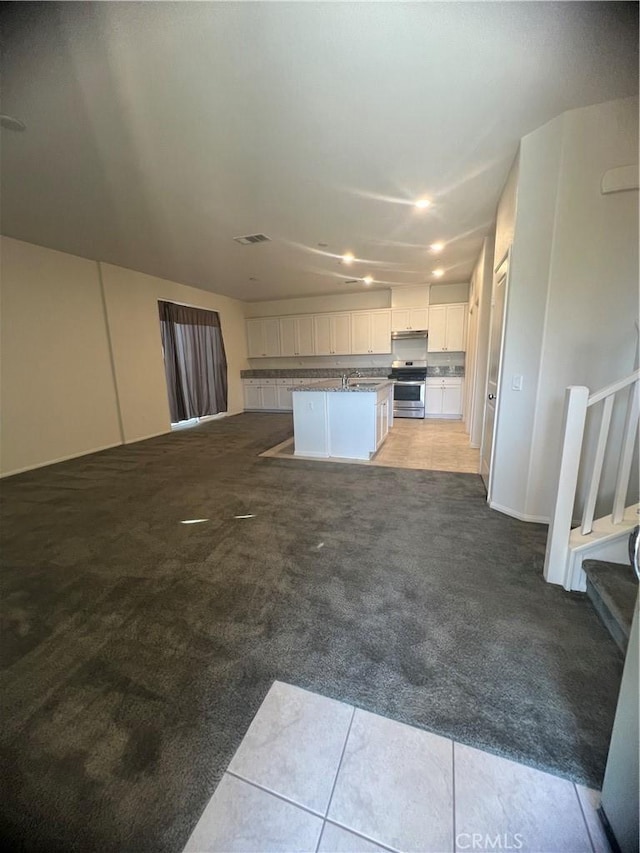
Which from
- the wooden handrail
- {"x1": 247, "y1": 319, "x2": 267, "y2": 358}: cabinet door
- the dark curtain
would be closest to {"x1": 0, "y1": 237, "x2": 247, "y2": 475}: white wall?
the dark curtain

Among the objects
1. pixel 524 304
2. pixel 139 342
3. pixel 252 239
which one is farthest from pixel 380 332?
pixel 524 304

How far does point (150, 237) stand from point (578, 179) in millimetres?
4147

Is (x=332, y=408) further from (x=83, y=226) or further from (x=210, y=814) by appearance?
(x=210, y=814)

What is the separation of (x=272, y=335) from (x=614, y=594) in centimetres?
766

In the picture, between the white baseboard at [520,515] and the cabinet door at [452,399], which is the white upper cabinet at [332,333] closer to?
the cabinet door at [452,399]

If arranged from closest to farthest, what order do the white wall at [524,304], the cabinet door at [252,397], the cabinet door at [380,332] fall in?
1. the white wall at [524,304]
2. the cabinet door at [380,332]
3. the cabinet door at [252,397]

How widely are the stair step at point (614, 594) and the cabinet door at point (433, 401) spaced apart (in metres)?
5.10

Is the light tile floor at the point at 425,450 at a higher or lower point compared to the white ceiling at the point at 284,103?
lower

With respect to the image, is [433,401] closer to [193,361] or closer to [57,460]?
[193,361]

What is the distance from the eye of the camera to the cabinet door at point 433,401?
22.1 ft

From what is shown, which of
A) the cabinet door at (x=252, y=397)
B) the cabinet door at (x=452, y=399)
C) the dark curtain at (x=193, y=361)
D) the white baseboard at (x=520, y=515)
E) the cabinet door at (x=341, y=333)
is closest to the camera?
the white baseboard at (x=520, y=515)

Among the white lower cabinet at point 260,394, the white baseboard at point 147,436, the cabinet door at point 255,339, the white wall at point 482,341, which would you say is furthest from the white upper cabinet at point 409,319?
the white baseboard at point 147,436

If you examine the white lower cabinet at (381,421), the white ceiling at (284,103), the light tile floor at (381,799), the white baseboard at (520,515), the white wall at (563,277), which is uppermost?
the white ceiling at (284,103)

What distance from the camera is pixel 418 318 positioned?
22.4 feet
